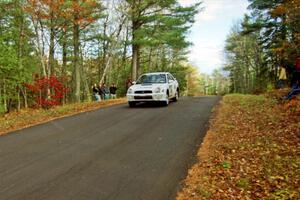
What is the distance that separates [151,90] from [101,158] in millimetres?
8656

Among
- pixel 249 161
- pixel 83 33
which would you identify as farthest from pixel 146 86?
pixel 83 33

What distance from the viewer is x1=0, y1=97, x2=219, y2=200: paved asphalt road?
6180 millimetres

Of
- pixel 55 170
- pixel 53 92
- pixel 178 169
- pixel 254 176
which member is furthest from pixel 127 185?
pixel 53 92

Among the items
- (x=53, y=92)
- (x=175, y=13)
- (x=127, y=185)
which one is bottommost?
(x=127, y=185)

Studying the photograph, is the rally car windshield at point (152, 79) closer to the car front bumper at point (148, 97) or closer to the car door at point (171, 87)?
the car door at point (171, 87)

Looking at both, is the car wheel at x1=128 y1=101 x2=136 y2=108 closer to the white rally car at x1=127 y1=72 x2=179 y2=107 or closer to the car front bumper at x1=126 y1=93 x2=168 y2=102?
the white rally car at x1=127 y1=72 x2=179 y2=107

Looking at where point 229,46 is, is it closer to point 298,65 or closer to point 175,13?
point 175,13

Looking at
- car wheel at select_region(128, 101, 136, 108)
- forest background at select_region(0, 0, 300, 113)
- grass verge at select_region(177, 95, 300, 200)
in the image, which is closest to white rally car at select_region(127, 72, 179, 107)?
car wheel at select_region(128, 101, 136, 108)

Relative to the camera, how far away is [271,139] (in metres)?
A: 9.09

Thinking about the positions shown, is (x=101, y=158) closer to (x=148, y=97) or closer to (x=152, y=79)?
(x=148, y=97)

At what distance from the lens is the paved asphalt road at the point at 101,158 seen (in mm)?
6180

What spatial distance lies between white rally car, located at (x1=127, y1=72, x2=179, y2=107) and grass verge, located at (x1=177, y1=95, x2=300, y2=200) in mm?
4971

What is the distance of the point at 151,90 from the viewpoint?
16516 millimetres

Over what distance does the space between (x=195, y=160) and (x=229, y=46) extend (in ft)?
184
